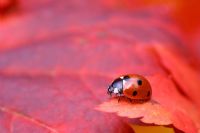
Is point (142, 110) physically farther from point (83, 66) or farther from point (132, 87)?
point (83, 66)

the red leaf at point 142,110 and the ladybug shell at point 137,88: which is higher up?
the ladybug shell at point 137,88

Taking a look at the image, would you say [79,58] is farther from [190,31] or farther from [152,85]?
[190,31]

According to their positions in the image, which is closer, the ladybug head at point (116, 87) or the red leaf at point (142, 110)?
the red leaf at point (142, 110)

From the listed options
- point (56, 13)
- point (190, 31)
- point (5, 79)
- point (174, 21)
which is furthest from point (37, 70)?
point (190, 31)

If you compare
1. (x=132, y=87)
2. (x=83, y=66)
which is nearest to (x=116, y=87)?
(x=132, y=87)
